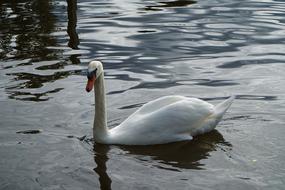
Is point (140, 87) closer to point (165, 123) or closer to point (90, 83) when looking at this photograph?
point (165, 123)

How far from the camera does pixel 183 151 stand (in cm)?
896

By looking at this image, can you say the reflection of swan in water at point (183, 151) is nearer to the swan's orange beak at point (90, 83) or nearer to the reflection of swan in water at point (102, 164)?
the reflection of swan in water at point (102, 164)

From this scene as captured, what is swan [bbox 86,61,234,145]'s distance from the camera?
8953 millimetres

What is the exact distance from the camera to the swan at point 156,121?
29.4 ft

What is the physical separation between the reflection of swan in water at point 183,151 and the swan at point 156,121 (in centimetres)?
9

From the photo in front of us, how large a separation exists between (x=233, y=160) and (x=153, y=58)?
647 centimetres

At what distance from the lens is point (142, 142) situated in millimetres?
8969

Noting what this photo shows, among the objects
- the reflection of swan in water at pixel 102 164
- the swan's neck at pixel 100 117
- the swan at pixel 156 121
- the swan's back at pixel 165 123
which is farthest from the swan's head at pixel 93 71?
the reflection of swan in water at pixel 102 164

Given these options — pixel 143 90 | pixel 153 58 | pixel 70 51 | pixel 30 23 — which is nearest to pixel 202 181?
pixel 143 90

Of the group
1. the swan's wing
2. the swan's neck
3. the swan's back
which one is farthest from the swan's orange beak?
the swan's wing

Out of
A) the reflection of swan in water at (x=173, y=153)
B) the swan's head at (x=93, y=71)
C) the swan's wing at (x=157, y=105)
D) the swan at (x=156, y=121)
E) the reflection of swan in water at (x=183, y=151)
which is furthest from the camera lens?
the swan's wing at (x=157, y=105)

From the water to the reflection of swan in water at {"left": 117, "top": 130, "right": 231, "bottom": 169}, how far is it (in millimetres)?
16

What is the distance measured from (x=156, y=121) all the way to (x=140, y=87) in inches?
126

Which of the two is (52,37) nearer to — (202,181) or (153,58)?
(153,58)
